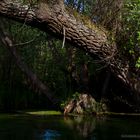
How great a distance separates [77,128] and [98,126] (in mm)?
599

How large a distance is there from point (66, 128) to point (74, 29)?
106 inches

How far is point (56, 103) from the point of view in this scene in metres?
13.8

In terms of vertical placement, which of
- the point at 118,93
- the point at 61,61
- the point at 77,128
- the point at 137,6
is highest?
the point at 137,6

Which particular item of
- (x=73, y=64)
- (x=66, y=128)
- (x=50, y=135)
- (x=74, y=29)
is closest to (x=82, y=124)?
(x=66, y=128)

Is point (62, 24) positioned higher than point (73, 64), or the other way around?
point (62, 24)

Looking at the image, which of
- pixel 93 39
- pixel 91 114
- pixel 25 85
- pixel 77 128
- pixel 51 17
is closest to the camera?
pixel 77 128

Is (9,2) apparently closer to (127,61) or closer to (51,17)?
(51,17)

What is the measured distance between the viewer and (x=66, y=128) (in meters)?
9.63

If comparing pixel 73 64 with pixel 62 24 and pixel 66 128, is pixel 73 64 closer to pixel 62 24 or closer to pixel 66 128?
pixel 62 24

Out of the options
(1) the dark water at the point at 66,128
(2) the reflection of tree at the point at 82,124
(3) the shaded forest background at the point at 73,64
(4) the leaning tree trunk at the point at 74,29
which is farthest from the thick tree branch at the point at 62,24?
(1) the dark water at the point at 66,128

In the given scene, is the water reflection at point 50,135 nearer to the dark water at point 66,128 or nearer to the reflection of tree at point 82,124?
the dark water at point 66,128

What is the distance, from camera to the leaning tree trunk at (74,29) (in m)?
10.3

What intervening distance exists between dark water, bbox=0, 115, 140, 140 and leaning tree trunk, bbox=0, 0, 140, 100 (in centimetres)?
145

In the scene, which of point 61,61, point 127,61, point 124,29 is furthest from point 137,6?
point 61,61
